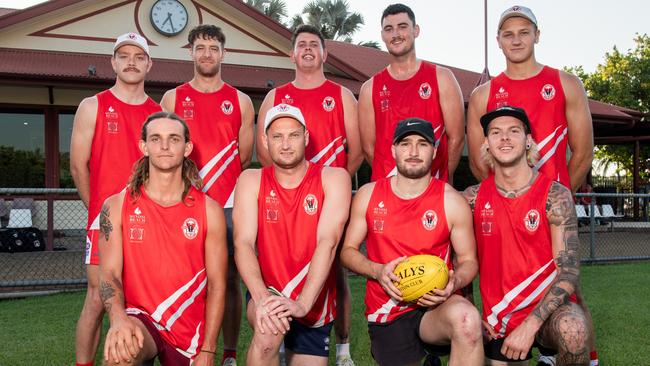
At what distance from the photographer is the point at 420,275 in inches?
146

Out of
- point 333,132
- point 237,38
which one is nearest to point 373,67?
point 237,38

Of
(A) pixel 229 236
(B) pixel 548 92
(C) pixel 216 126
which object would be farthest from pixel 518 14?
(A) pixel 229 236

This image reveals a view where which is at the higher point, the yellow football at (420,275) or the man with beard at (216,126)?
the man with beard at (216,126)

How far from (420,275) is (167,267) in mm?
1534

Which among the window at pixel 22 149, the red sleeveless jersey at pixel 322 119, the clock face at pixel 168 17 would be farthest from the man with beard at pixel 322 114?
the window at pixel 22 149

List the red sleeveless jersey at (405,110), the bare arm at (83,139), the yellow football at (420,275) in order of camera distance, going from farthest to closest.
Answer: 1. the red sleeveless jersey at (405,110)
2. the bare arm at (83,139)
3. the yellow football at (420,275)

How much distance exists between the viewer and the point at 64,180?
14656 millimetres

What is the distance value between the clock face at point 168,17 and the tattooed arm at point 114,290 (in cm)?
1195

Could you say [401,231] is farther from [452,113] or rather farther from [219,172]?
[219,172]

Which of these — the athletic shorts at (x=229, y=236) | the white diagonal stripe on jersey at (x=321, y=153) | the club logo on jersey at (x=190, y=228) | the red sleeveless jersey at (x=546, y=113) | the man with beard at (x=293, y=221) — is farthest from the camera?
the white diagonal stripe on jersey at (x=321, y=153)

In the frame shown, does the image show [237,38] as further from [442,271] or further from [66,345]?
[442,271]

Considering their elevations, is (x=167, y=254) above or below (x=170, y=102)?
below

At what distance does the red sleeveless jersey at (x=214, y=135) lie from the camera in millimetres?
5035

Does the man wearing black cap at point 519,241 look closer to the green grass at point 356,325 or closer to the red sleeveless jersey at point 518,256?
the red sleeveless jersey at point 518,256
